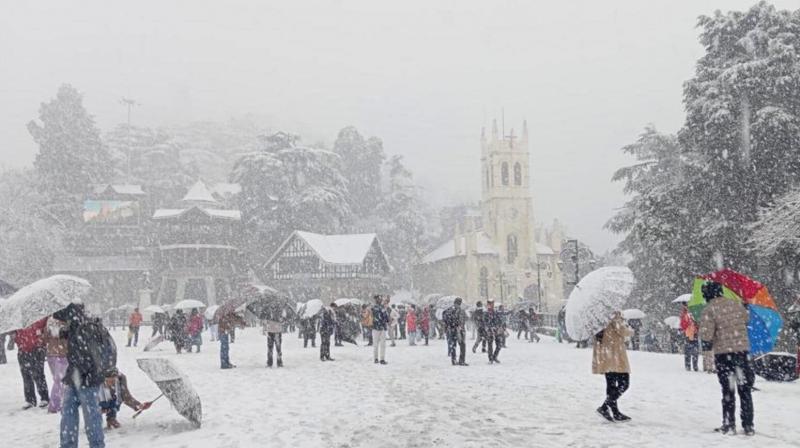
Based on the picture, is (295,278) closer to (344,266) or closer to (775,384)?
(344,266)

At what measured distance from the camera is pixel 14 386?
1297 centimetres

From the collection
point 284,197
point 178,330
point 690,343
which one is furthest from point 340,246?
point 690,343

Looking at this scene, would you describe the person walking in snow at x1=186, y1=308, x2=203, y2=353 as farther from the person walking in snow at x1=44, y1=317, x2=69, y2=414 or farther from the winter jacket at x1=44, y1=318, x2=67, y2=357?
the winter jacket at x1=44, y1=318, x2=67, y2=357

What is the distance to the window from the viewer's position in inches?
2857

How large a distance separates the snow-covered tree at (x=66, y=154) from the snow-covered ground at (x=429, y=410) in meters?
49.5

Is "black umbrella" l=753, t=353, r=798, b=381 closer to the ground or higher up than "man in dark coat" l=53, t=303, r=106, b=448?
closer to the ground

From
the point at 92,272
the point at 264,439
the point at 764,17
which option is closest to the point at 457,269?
the point at 92,272

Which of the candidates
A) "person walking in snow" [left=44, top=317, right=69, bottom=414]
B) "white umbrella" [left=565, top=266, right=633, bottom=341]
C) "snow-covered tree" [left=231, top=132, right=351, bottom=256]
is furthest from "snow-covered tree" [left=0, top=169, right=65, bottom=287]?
"white umbrella" [left=565, top=266, right=633, bottom=341]

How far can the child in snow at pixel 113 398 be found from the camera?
809 cm

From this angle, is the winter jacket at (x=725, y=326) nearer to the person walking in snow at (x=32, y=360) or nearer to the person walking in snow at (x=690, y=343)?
the person walking in snow at (x=690, y=343)

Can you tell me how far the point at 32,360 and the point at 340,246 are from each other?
41.0 meters

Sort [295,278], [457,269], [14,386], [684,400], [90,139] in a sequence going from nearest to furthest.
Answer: [684,400]
[14,386]
[295,278]
[90,139]
[457,269]

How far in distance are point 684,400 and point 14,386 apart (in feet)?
40.9

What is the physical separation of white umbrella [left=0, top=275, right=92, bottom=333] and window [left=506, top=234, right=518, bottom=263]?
66.7 meters
